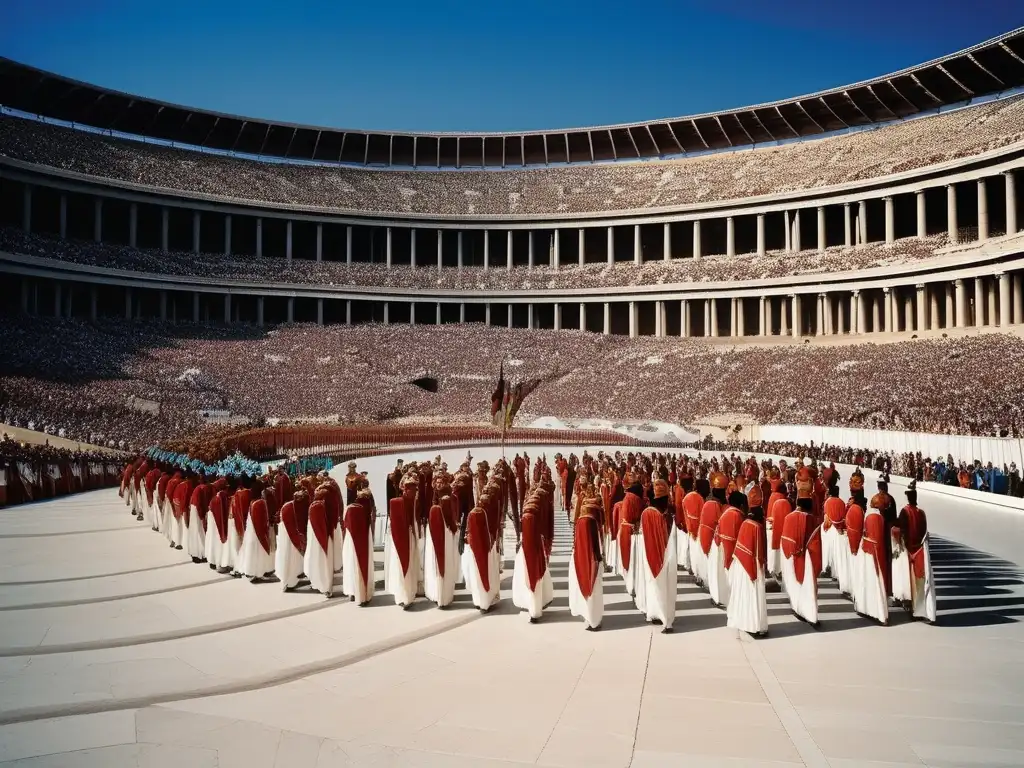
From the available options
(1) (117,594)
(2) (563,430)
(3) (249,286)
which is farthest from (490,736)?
(3) (249,286)

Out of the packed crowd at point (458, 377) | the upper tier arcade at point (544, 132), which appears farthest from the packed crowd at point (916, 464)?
the upper tier arcade at point (544, 132)

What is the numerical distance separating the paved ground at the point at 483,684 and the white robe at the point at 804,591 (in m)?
0.21

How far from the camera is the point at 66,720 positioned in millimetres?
6441

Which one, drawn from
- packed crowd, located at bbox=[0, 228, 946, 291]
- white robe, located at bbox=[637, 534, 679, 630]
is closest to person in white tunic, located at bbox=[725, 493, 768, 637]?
white robe, located at bbox=[637, 534, 679, 630]

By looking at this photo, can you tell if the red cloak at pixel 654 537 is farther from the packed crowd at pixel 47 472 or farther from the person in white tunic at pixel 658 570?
the packed crowd at pixel 47 472

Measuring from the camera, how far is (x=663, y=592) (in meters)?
9.19

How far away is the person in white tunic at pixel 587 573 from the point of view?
9219 millimetres

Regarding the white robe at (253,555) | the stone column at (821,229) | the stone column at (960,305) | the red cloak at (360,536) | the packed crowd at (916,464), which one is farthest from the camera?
the stone column at (821,229)

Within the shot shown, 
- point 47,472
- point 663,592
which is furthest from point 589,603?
point 47,472

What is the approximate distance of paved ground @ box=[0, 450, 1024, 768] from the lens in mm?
5891

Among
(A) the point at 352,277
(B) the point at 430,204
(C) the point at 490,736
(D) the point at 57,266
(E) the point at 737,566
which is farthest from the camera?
Answer: (B) the point at 430,204

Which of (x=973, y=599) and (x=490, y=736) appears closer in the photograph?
(x=490, y=736)

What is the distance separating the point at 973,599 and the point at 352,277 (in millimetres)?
62217

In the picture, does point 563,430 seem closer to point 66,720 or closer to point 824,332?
point 824,332
